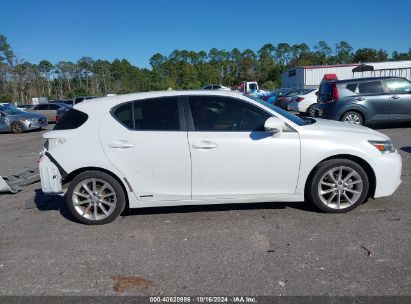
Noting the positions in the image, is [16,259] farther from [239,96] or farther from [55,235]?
[239,96]

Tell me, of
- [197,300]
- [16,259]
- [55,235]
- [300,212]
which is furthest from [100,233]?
[300,212]

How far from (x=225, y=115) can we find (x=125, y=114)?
125cm

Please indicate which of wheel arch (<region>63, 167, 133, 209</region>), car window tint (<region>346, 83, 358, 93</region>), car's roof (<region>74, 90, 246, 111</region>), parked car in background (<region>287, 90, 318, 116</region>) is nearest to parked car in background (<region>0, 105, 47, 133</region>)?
parked car in background (<region>287, 90, 318, 116</region>)

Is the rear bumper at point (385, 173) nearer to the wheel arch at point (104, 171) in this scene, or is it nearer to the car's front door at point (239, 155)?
the car's front door at point (239, 155)

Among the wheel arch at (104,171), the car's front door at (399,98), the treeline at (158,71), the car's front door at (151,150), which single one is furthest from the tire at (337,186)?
the treeline at (158,71)

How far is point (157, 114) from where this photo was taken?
459 centimetres

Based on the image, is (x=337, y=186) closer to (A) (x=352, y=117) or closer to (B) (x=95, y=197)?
(B) (x=95, y=197)

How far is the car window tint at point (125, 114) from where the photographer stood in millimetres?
Answer: 4566

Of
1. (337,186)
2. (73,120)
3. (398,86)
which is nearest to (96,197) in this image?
(73,120)

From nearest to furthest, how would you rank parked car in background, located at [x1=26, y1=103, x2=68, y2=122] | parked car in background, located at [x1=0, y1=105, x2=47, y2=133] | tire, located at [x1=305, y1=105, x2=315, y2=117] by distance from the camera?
tire, located at [x1=305, y1=105, x2=315, y2=117]
parked car in background, located at [x1=0, y1=105, x2=47, y2=133]
parked car in background, located at [x1=26, y1=103, x2=68, y2=122]

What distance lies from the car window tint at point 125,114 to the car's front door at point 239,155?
74 cm

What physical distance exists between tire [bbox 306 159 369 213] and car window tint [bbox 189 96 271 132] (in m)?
0.94

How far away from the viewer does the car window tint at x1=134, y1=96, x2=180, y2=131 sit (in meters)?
4.53

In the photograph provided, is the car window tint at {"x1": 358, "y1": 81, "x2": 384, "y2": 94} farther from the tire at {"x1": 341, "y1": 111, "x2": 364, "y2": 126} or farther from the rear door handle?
the rear door handle
